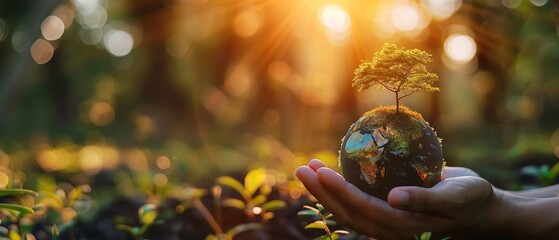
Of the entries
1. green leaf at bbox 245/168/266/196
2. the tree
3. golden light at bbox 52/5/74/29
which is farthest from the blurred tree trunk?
the tree

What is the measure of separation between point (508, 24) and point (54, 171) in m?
8.05

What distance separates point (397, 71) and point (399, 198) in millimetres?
566

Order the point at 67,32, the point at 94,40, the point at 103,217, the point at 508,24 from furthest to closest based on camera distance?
the point at 94,40 < the point at 67,32 < the point at 508,24 < the point at 103,217

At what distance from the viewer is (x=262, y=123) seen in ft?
56.0

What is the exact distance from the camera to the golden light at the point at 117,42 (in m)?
20.7

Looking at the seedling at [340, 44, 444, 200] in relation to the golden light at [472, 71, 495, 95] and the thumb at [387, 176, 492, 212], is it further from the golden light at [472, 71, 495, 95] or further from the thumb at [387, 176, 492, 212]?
the golden light at [472, 71, 495, 95]

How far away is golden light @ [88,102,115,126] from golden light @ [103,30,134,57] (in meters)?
2.01

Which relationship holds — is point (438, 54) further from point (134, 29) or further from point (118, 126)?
point (118, 126)

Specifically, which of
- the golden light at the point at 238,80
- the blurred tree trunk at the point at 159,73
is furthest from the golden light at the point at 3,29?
the golden light at the point at 238,80

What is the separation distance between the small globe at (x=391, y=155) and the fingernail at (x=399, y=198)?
0.29 m

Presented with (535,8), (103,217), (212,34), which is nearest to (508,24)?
(535,8)

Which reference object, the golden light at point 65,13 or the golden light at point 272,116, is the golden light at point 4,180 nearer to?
the golden light at point 272,116

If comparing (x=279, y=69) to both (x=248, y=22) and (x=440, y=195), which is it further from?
(x=440, y=195)

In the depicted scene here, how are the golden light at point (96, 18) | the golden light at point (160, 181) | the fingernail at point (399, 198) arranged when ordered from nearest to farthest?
the fingernail at point (399, 198) → the golden light at point (160, 181) → the golden light at point (96, 18)
